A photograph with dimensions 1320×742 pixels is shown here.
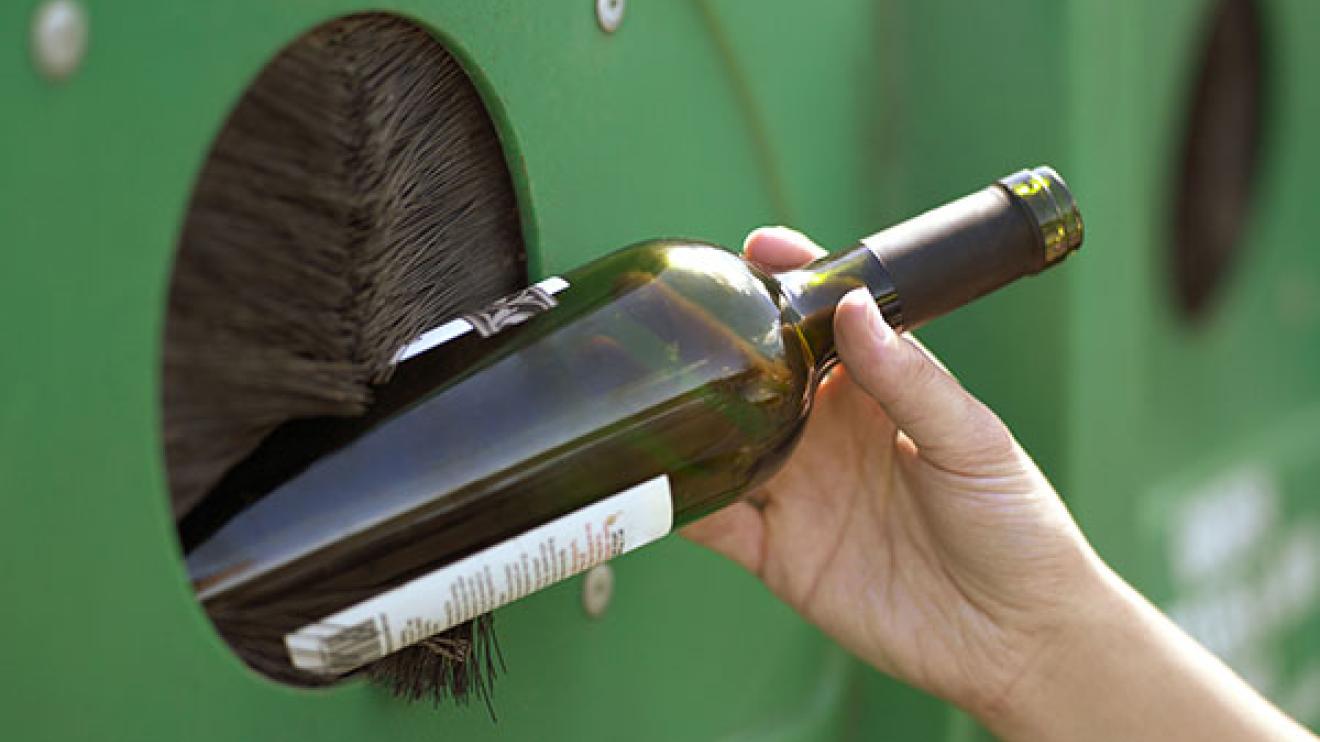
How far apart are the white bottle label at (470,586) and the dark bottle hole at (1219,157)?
1.16m

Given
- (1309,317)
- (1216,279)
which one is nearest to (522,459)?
(1216,279)

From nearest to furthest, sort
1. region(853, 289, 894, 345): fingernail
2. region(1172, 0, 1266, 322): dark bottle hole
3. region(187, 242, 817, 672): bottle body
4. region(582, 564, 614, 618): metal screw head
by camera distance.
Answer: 1. region(187, 242, 817, 672): bottle body
2. region(853, 289, 894, 345): fingernail
3. region(582, 564, 614, 618): metal screw head
4. region(1172, 0, 1266, 322): dark bottle hole

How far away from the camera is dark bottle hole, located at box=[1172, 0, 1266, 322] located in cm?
185

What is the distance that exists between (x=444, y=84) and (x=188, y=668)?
13.8 inches

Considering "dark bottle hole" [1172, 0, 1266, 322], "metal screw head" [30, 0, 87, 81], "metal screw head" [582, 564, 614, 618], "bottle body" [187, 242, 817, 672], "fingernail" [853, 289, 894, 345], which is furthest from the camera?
"dark bottle hole" [1172, 0, 1266, 322]

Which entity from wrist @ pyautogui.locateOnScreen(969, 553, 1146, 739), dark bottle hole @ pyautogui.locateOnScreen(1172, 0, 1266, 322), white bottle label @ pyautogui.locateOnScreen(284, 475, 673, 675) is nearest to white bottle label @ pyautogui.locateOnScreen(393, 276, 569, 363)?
white bottle label @ pyautogui.locateOnScreen(284, 475, 673, 675)

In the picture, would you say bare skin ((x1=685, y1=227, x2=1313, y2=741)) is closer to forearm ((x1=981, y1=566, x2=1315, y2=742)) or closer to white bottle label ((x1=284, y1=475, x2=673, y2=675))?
forearm ((x1=981, y1=566, x2=1315, y2=742))

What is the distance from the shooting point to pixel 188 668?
2.30 ft

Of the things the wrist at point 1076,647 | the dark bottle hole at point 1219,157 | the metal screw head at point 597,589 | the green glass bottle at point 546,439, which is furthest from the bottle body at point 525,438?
the dark bottle hole at point 1219,157

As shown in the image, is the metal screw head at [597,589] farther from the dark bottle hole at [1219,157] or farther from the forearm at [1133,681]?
the dark bottle hole at [1219,157]

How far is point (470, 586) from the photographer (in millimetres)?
732

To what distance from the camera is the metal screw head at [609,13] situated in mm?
930

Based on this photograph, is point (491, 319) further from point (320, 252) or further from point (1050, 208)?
point (1050, 208)

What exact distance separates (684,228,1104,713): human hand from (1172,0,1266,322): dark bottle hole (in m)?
0.81
